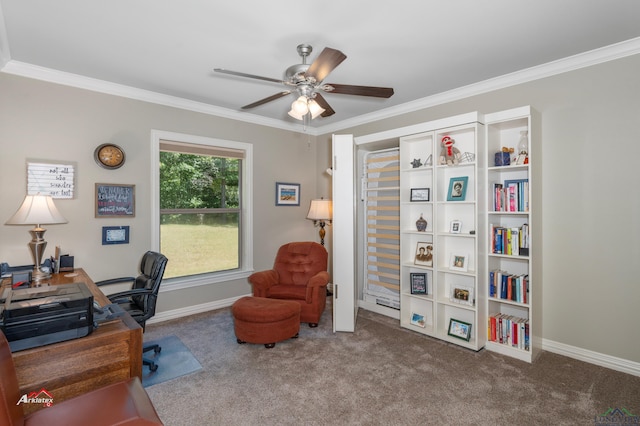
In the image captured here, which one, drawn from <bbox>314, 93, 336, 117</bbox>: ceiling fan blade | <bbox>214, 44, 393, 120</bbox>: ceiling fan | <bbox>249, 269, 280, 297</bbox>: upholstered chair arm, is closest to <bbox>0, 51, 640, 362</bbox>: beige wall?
<bbox>249, 269, 280, 297</bbox>: upholstered chair arm

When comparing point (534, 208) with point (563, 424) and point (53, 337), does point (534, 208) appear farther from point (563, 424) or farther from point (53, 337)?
point (53, 337)

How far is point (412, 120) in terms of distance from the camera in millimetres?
4098

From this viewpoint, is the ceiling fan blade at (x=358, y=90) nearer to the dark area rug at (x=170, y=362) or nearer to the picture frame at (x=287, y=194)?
the dark area rug at (x=170, y=362)

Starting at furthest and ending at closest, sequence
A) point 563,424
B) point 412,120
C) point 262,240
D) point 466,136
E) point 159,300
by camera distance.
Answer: point 262,240
point 412,120
point 159,300
point 466,136
point 563,424

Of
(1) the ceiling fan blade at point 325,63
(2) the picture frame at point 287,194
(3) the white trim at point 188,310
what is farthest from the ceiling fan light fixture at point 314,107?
(3) the white trim at point 188,310

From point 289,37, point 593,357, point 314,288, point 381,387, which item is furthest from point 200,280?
point 593,357

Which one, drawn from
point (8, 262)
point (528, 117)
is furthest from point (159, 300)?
point (528, 117)

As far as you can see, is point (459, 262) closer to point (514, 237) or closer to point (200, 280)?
point (514, 237)

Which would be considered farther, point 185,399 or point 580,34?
point 580,34

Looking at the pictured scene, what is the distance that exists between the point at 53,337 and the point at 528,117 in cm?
363

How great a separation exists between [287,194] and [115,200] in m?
2.25

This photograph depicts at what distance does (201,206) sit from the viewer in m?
4.29

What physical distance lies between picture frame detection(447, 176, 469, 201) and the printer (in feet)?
10.4

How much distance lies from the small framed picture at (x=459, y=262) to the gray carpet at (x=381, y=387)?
77 centimetres
